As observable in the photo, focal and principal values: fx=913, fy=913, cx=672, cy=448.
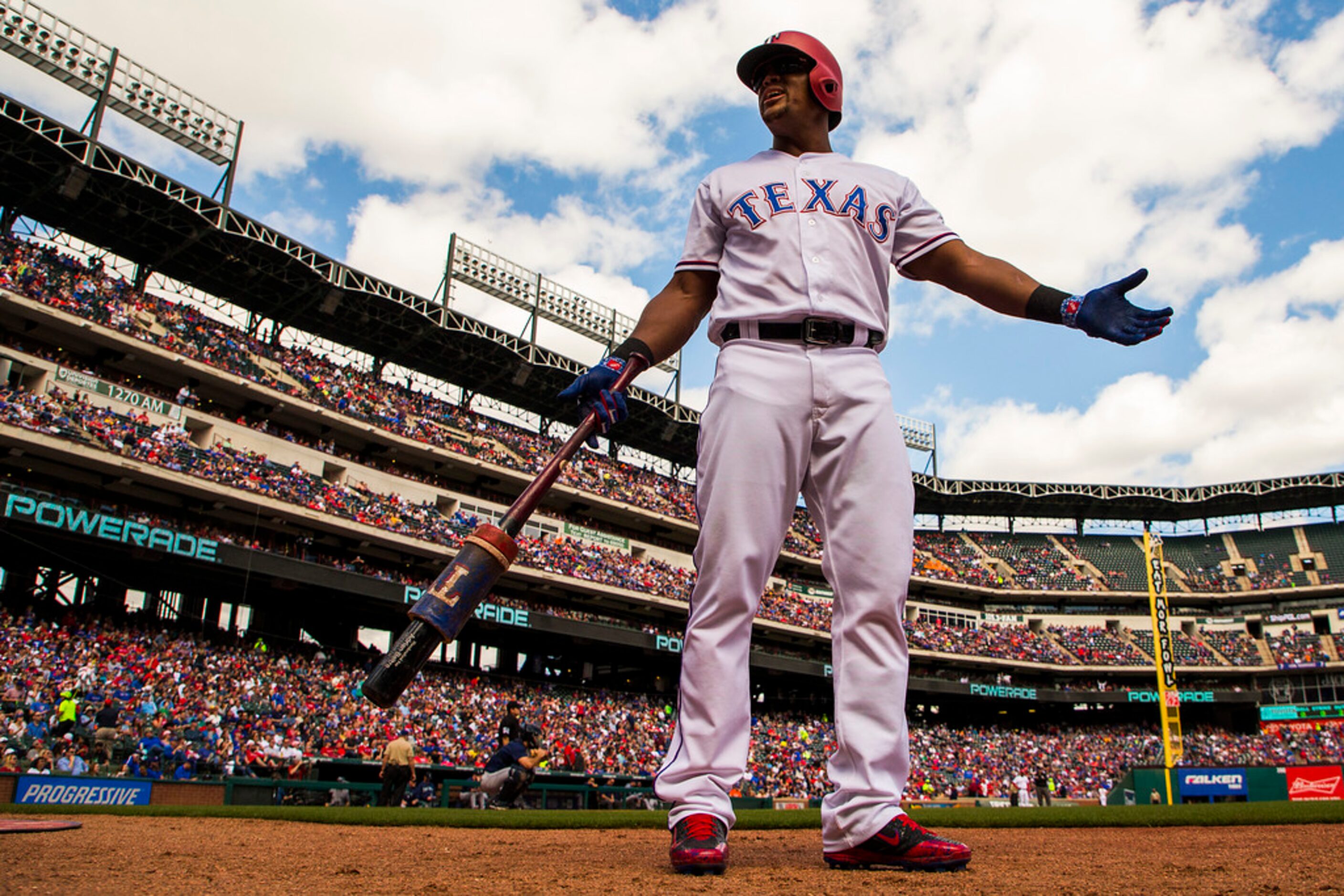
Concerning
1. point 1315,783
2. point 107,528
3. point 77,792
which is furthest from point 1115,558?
point 77,792

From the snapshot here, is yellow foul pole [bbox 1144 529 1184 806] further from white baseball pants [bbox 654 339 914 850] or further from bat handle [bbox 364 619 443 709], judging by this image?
bat handle [bbox 364 619 443 709]

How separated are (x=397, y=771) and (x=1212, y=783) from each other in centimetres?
2425

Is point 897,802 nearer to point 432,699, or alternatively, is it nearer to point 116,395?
point 432,699

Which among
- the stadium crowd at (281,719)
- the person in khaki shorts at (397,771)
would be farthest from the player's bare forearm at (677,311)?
the stadium crowd at (281,719)

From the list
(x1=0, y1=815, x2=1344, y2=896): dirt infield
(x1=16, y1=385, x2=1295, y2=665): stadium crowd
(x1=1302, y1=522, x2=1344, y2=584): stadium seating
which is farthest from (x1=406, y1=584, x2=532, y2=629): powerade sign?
(x1=1302, y1=522, x2=1344, y2=584): stadium seating

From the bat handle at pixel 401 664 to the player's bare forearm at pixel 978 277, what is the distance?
93.3 inches

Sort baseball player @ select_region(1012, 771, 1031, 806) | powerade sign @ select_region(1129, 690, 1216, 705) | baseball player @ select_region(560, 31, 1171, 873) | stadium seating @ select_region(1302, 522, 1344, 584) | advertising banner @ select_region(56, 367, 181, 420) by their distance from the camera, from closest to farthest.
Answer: baseball player @ select_region(560, 31, 1171, 873) < advertising banner @ select_region(56, 367, 181, 420) < baseball player @ select_region(1012, 771, 1031, 806) < powerade sign @ select_region(1129, 690, 1216, 705) < stadium seating @ select_region(1302, 522, 1344, 584)

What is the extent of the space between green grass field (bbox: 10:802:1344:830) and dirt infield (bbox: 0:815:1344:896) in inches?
58.4

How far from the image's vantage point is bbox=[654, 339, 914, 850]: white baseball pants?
9.91ft

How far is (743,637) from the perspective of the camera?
312 centimetres

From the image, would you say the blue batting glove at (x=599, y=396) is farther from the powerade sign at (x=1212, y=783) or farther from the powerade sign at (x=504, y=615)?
the powerade sign at (x=1212, y=783)

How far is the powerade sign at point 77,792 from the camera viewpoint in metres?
10.4

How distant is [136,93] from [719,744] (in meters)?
33.1

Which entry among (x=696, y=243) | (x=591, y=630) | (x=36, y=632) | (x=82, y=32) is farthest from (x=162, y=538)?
(x=696, y=243)
